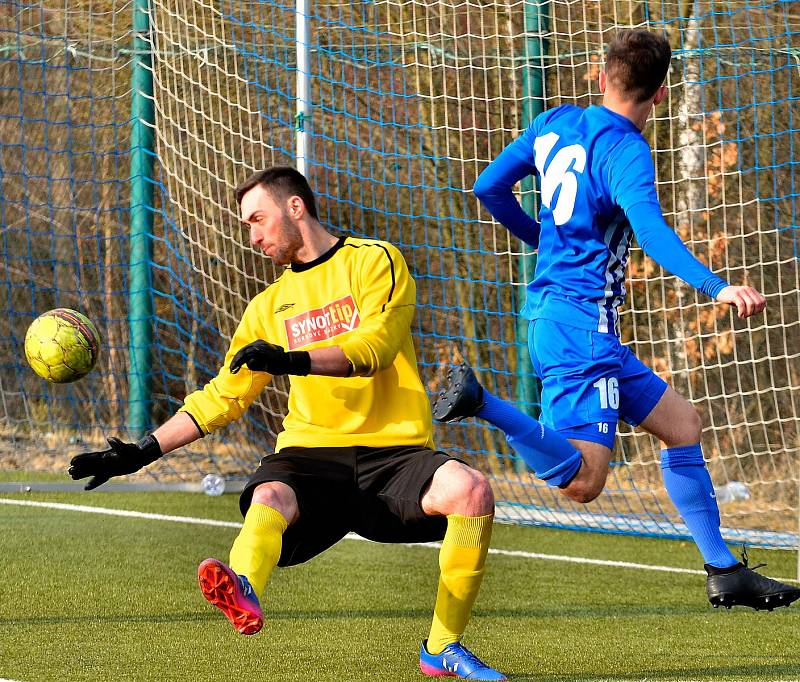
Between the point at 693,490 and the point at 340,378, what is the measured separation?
127 centimetres

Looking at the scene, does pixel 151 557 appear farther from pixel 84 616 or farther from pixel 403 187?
pixel 403 187

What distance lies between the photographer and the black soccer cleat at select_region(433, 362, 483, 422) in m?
4.04

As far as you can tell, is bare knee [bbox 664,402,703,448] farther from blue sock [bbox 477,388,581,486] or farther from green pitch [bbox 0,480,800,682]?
green pitch [bbox 0,480,800,682]

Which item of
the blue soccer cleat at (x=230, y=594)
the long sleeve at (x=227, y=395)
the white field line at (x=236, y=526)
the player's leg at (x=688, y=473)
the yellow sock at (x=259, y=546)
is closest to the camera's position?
the blue soccer cleat at (x=230, y=594)

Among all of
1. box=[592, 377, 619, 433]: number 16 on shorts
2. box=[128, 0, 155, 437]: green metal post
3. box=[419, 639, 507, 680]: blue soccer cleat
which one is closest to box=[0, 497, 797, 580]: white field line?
box=[128, 0, 155, 437]: green metal post

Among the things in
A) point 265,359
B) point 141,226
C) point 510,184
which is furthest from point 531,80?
point 265,359

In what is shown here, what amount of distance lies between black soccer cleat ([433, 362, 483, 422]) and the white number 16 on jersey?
2.26 feet

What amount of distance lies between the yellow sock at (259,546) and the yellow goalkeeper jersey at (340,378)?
14.7 inches

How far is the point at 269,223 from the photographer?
4.31 m

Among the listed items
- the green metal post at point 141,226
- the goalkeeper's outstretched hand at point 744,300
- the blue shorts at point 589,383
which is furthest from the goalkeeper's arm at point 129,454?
the green metal post at point 141,226

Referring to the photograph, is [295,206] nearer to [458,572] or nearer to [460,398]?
[460,398]

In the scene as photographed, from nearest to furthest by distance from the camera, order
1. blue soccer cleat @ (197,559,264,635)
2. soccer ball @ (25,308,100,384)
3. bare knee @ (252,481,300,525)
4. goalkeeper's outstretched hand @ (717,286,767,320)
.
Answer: blue soccer cleat @ (197,559,264,635) < goalkeeper's outstretched hand @ (717,286,767,320) < bare knee @ (252,481,300,525) < soccer ball @ (25,308,100,384)

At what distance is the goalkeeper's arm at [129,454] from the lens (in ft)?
13.6

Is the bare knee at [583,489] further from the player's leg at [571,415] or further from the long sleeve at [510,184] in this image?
the long sleeve at [510,184]
